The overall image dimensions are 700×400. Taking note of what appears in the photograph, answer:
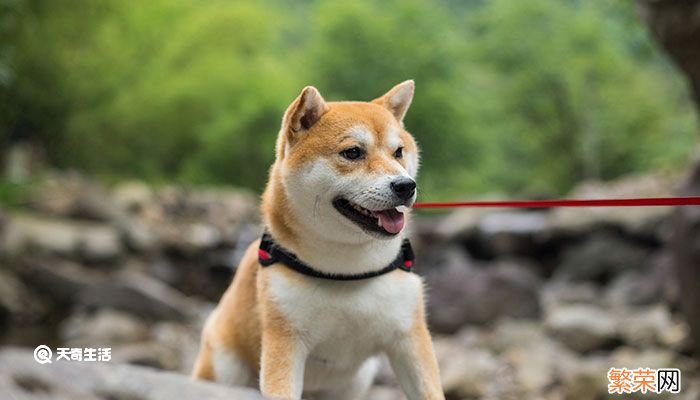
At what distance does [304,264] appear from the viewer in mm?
2053

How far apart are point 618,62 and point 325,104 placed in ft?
55.4

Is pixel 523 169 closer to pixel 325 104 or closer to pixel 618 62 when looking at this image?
pixel 618 62

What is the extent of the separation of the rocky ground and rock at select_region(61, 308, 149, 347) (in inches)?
0.8

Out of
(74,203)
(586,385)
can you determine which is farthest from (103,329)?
(586,385)

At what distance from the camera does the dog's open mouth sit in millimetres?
1901

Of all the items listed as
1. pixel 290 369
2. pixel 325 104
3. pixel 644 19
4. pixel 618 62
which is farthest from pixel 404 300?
pixel 618 62

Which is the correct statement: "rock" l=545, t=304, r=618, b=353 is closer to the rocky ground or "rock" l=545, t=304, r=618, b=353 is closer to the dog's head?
the rocky ground

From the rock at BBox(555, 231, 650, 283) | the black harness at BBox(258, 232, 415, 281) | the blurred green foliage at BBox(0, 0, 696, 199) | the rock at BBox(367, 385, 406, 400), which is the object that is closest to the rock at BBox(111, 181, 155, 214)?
the blurred green foliage at BBox(0, 0, 696, 199)

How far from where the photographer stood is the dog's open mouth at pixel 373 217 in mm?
1901

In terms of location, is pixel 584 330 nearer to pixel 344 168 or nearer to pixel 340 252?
pixel 340 252

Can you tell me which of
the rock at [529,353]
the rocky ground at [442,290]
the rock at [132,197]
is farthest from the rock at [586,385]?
the rock at [132,197]

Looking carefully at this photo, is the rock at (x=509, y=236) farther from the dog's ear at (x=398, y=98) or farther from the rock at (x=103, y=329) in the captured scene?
the dog's ear at (x=398, y=98)

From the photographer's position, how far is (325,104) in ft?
6.57

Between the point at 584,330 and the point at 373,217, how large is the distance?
4.69 m
